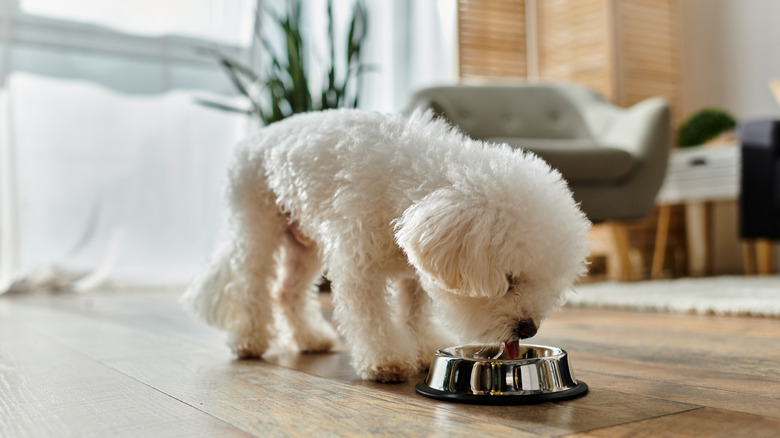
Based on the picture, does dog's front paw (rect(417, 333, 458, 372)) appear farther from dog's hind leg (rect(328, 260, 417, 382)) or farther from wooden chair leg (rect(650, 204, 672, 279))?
wooden chair leg (rect(650, 204, 672, 279))

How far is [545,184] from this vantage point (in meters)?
1.21

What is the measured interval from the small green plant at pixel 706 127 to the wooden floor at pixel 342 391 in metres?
2.81

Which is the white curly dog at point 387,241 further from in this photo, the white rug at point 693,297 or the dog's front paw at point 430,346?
the white rug at point 693,297

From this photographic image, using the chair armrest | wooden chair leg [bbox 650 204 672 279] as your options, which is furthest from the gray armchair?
wooden chair leg [bbox 650 204 672 279]

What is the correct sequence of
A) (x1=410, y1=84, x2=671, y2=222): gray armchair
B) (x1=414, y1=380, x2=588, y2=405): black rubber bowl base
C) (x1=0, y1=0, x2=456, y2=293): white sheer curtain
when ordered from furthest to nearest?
1. (x1=0, y1=0, x2=456, y2=293): white sheer curtain
2. (x1=410, y1=84, x2=671, y2=222): gray armchair
3. (x1=414, y1=380, x2=588, y2=405): black rubber bowl base

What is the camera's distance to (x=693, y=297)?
272 centimetres

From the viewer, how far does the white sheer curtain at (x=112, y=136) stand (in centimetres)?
405

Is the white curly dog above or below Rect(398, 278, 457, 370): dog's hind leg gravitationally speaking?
above

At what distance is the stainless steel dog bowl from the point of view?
111cm

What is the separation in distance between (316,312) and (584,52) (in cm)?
384

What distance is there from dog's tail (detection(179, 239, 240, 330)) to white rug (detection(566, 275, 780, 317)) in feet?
3.87

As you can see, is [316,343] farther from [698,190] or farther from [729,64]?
[729,64]

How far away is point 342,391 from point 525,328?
33cm

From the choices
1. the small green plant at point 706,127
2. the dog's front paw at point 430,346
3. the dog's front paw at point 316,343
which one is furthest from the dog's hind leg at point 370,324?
the small green plant at point 706,127
